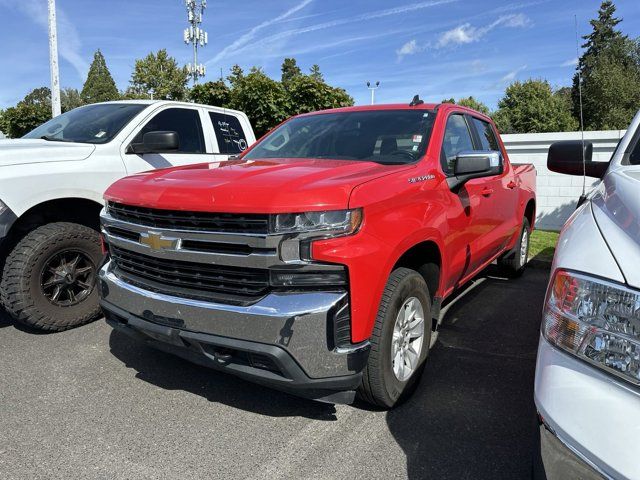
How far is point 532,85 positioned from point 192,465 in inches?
1877

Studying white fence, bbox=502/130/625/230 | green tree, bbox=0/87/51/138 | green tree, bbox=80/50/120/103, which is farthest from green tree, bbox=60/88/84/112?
white fence, bbox=502/130/625/230

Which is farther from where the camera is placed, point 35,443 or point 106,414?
point 106,414

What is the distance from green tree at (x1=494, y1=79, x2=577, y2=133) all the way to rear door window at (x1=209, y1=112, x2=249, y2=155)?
35.3 m

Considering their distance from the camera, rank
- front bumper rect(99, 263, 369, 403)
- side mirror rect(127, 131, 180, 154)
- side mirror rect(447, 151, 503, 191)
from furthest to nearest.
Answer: side mirror rect(127, 131, 180, 154) < side mirror rect(447, 151, 503, 191) < front bumper rect(99, 263, 369, 403)

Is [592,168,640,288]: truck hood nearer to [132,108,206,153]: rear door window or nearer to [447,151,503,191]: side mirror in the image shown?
[447,151,503,191]: side mirror

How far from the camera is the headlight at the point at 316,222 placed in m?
2.29

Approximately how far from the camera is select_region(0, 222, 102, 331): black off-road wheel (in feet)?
12.2

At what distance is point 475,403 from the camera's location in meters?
3.00

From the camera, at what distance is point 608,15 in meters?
38.4

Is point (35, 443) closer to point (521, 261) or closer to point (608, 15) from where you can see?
point (521, 261)

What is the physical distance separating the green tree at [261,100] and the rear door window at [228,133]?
287 inches

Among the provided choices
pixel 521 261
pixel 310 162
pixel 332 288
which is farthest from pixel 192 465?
pixel 521 261

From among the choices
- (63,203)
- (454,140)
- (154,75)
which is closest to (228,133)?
(63,203)

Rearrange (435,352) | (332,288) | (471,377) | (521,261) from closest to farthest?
(332,288)
(471,377)
(435,352)
(521,261)
